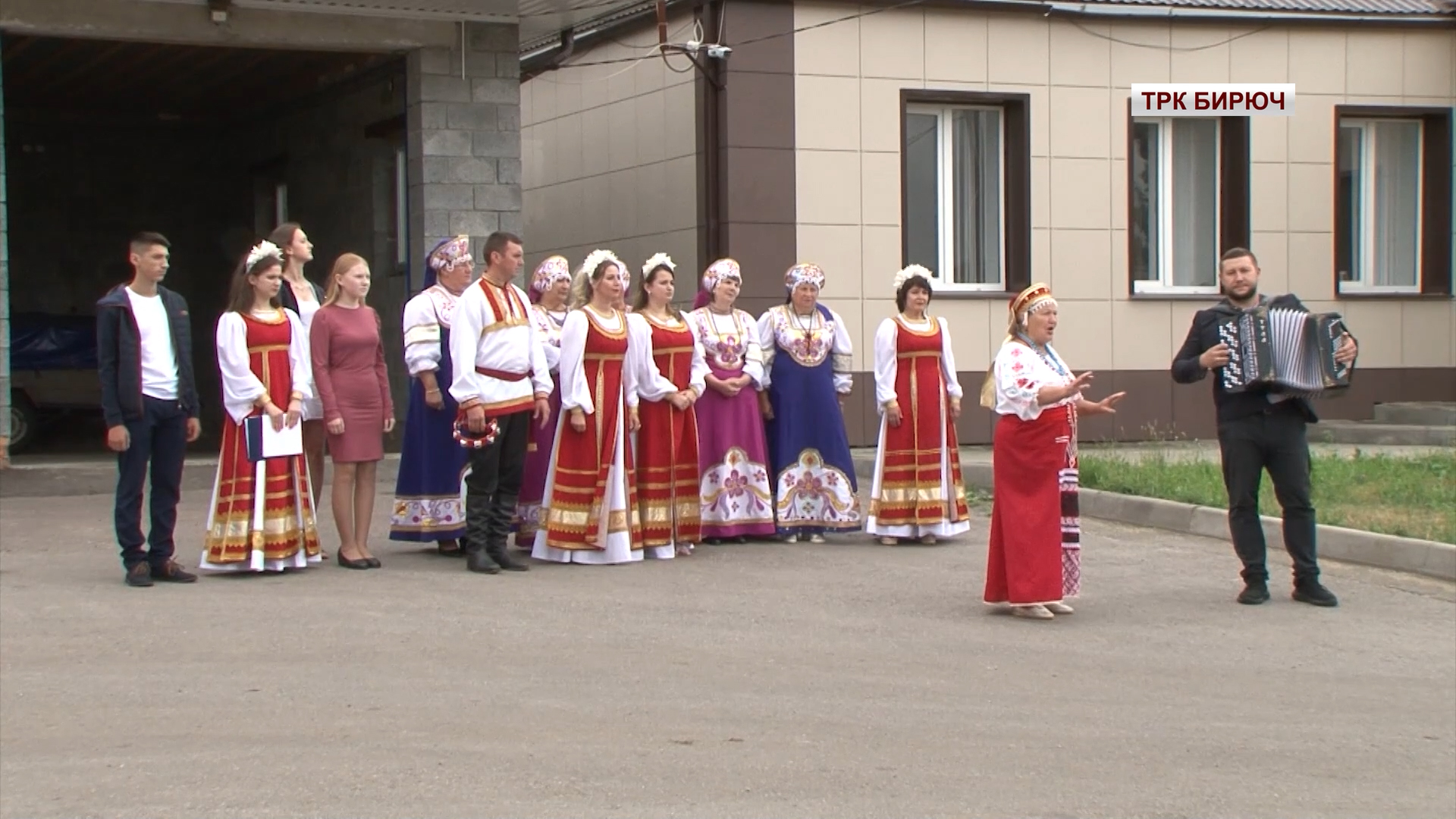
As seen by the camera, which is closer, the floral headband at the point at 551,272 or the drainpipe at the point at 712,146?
the floral headband at the point at 551,272

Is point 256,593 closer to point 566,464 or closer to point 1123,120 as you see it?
point 566,464

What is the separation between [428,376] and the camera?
33.7 ft

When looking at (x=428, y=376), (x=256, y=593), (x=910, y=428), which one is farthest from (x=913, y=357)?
(x=256, y=593)

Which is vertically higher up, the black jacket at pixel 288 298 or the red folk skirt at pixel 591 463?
the black jacket at pixel 288 298

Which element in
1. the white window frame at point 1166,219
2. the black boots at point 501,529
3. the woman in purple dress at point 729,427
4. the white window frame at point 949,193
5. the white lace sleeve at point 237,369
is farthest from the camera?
the white window frame at point 1166,219

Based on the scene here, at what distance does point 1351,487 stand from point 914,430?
3.99m

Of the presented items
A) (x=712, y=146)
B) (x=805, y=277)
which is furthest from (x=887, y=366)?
(x=712, y=146)

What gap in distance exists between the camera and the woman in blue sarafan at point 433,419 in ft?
33.6

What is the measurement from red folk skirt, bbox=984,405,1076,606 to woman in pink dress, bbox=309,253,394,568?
3.63m

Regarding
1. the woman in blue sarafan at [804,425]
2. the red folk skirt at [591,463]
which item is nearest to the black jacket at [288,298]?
the red folk skirt at [591,463]

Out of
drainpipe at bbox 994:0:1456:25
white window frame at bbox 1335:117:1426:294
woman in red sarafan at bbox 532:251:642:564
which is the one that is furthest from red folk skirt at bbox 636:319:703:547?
white window frame at bbox 1335:117:1426:294

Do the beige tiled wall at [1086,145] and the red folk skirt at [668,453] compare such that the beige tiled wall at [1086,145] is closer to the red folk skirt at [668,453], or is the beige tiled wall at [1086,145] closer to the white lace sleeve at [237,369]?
the red folk skirt at [668,453]

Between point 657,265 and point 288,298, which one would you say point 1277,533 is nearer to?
point 657,265

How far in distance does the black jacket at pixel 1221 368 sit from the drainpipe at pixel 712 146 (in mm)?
7652
